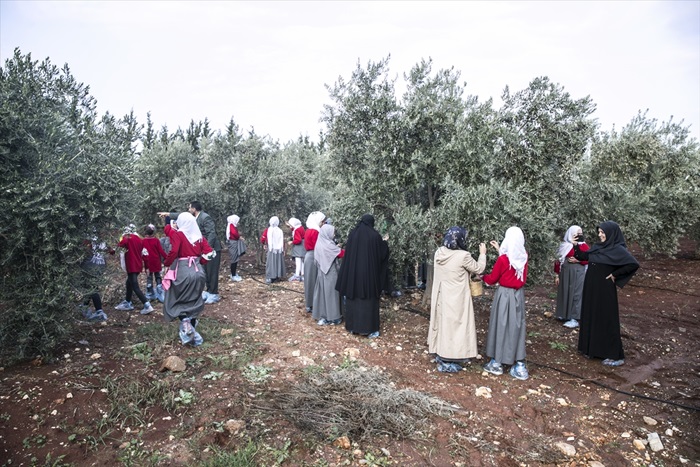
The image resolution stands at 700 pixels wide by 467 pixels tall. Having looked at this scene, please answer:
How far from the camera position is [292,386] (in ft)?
17.4

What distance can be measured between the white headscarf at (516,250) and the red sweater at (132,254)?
6.55 meters

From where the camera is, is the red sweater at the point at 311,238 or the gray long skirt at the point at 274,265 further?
the gray long skirt at the point at 274,265

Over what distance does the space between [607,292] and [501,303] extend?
187 centimetres

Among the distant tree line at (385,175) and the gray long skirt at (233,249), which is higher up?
the distant tree line at (385,175)

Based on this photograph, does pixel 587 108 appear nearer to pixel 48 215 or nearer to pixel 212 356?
pixel 212 356

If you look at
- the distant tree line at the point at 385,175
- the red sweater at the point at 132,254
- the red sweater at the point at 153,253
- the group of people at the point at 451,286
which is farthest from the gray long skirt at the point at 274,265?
the red sweater at the point at 132,254

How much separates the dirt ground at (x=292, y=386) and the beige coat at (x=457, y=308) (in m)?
0.41

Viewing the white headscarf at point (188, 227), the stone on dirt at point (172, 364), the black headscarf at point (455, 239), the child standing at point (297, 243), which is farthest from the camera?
the child standing at point (297, 243)

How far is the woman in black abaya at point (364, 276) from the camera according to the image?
7406 mm

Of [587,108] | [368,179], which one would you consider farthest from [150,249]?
[587,108]

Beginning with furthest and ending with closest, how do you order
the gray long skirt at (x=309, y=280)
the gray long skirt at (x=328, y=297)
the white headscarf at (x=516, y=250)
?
the gray long skirt at (x=309, y=280) → the gray long skirt at (x=328, y=297) → the white headscarf at (x=516, y=250)

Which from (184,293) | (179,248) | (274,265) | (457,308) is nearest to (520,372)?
(457,308)

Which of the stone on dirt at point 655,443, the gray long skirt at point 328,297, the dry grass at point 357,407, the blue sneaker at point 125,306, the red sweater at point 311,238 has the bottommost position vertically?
the stone on dirt at point 655,443

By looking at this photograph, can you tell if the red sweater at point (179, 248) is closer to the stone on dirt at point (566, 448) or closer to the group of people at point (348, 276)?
the group of people at point (348, 276)
